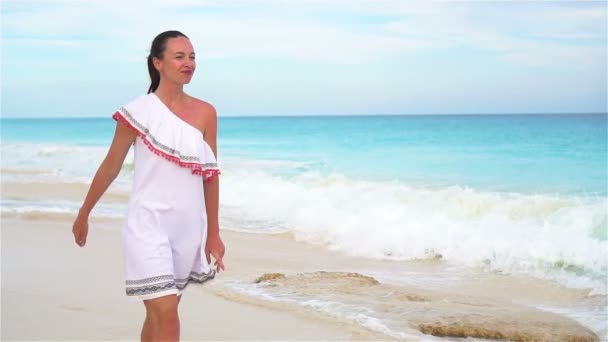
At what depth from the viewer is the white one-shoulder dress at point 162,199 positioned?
12.0ft

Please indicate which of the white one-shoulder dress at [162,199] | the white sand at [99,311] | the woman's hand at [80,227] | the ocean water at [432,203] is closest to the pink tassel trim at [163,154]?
the white one-shoulder dress at [162,199]

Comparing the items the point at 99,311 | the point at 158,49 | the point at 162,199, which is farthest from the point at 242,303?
the point at 158,49

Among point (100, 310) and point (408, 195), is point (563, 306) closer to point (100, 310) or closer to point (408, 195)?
point (100, 310)

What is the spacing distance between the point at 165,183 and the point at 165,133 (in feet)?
0.74

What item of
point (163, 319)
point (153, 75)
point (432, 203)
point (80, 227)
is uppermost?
point (153, 75)

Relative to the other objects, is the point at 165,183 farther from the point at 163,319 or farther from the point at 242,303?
A: the point at 242,303

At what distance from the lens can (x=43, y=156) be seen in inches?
1272

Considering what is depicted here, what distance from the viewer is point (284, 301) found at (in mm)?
6395

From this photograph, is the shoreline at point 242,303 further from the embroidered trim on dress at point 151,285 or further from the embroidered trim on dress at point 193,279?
the embroidered trim on dress at point 151,285

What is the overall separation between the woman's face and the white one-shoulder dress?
136 millimetres

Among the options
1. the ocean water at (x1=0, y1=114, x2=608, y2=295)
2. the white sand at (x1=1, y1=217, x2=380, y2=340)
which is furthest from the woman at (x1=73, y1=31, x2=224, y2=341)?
the ocean water at (x1=0, y1=114, x2=608, y2=295)

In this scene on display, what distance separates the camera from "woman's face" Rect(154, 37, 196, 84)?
3.80 meters

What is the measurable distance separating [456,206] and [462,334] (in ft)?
23.7

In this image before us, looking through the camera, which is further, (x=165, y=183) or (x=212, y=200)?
(x=212, y=200)
